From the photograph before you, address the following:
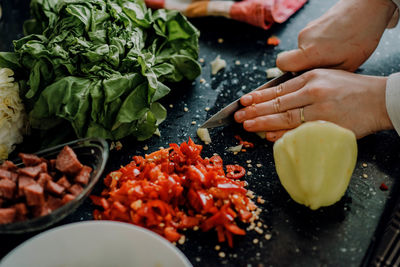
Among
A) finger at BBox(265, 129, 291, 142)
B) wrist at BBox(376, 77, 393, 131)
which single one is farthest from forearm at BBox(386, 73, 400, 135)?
finger at BBox(265, 129, 291, 142)

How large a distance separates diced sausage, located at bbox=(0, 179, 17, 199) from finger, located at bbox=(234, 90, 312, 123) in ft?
2.60

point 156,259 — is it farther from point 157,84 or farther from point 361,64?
point 361,64

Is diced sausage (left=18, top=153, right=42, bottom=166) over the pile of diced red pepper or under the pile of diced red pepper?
over

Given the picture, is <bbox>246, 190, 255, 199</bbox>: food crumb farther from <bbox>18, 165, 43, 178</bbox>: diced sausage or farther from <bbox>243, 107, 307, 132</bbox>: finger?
<bbox>18, 165, 43, 178</bbox>: diced sausage

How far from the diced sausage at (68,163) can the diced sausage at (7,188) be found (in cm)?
13

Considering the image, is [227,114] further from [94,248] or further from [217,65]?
[94,248]

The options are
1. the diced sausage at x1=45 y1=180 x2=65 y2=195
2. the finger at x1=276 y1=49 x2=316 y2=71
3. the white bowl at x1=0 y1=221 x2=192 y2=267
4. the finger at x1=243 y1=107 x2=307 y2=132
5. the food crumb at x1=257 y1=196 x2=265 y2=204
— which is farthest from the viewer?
the finger at x1=276 y1=49 x2=316 y2=71

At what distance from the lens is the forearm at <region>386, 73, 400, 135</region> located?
4.22 feet

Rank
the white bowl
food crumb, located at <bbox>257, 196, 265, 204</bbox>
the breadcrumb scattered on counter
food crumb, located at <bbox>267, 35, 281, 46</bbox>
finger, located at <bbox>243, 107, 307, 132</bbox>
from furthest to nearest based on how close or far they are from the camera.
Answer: food crumb, located at <bbox>267, 35, 281, 46</bbox> → the breadcrumb scattered on counter → finger, located at <bbox>243, 107, 307, 132</bbox> → food crumb, located at <bbox>257, 196, 265, 204</bbox> → the white bowl

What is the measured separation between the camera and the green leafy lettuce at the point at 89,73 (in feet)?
4.27

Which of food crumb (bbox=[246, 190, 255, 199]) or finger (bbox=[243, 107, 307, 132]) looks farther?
finger (bbox=[243, 107, 307, 132])

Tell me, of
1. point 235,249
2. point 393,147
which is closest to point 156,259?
point 235,249

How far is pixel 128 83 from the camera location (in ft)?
4.35

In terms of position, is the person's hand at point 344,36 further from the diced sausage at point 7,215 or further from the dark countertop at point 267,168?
the diced sausage at point 7,215
